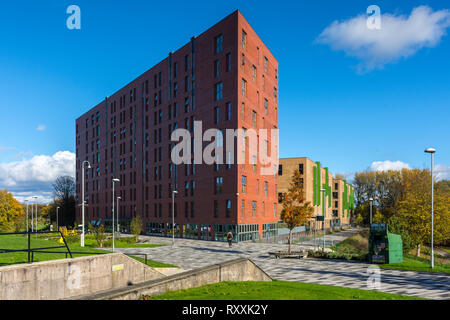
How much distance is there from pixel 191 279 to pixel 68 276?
6.47 metres

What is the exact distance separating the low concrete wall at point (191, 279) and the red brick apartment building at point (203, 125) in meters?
26.7

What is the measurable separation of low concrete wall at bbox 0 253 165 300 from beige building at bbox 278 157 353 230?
3911 centimetres

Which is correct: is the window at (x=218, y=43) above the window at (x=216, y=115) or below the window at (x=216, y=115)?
above

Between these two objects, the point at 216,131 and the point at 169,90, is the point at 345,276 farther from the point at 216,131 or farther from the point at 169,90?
the point at 169,90

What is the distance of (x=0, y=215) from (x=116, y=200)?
75.3 ft

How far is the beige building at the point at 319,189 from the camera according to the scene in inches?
2859

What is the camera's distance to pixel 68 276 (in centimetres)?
1328

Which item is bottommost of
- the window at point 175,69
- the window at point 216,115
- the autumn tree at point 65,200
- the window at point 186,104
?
the autumn tree at point 65,200

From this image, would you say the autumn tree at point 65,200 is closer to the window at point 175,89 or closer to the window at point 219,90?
the window at point 175,89

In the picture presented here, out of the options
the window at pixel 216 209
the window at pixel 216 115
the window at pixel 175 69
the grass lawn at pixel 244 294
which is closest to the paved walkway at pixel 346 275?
the grass lawn at pixel 244 294

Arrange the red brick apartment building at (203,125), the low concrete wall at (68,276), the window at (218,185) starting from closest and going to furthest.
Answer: the low concrete wall at (68,276) < the red brick apartment building at (203,125) < the window at (218,185)

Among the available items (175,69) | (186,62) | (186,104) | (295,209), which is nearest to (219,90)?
(186,104)
